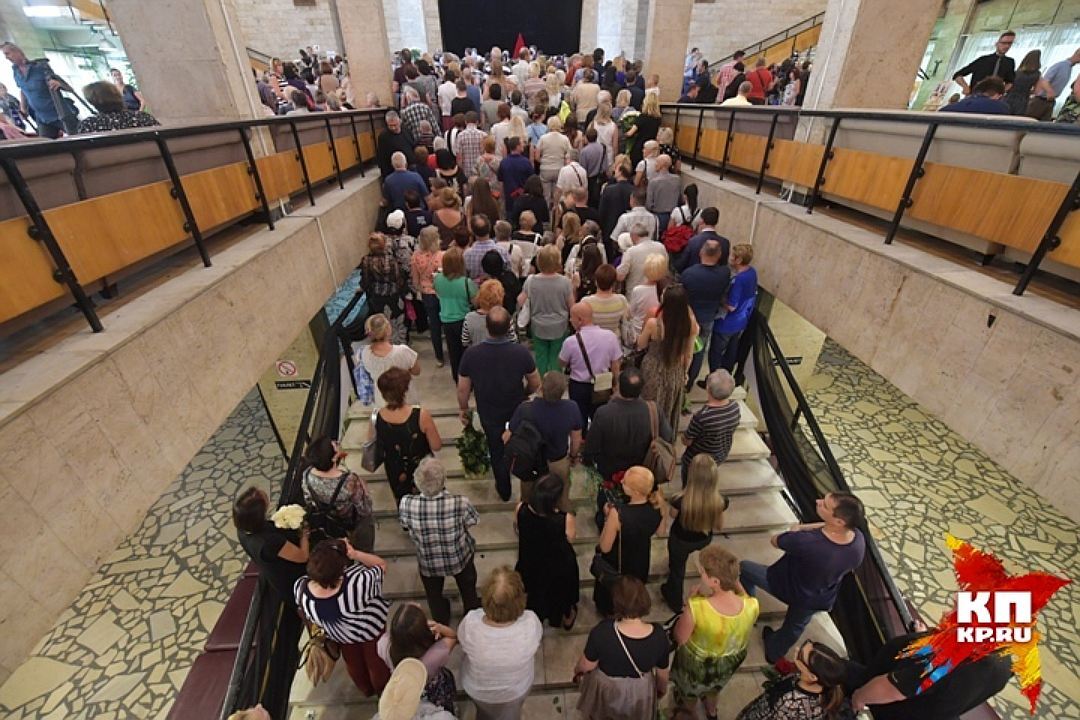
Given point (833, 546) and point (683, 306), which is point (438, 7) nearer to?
point (683, 306)

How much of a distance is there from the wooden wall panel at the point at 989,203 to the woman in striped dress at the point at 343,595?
4409mm

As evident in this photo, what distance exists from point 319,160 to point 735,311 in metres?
5.28

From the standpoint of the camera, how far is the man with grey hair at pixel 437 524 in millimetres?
2734

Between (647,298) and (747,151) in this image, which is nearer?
(647,298)

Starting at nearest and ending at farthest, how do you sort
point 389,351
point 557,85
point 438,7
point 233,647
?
point 389,351
point 233,647
point 557,85
point 438,7

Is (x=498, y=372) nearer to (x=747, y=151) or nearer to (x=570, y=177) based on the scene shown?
(x=570, y=177)

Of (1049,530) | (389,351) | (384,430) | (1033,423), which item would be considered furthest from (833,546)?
(1049,530)


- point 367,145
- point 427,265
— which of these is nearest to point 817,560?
point 427,265

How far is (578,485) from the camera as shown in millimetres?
4398

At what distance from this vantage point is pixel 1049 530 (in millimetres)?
7008

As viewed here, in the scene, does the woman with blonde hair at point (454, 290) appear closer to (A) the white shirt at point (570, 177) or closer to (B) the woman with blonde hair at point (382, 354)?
(B) the woman with blonde hair at point (382, 354)

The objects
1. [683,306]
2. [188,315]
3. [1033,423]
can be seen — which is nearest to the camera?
[1033,423]

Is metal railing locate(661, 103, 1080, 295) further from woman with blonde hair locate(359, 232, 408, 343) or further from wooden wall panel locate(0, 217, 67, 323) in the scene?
wooden wall panel locate(0, 217, 67, 323)

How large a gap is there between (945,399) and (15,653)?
5.01 metres
